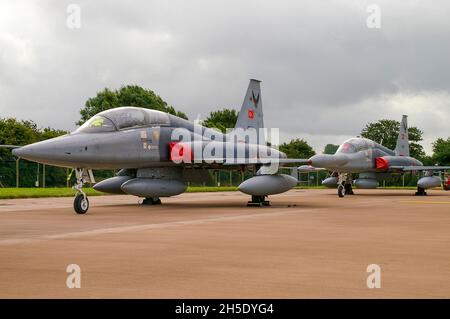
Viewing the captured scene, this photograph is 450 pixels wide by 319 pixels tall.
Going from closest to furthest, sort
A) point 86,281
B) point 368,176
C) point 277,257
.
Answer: point 86,281
point 277,257
point 368,176

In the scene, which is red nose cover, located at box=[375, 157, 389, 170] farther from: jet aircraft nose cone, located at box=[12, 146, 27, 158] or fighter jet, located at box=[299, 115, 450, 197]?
jet aircraft nose cone, located at box=[12, 146, 27, 158]

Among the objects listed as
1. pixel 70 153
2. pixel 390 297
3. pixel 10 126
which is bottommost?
pixel 390 297

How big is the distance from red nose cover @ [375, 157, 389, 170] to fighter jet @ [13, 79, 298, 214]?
12.9 meters

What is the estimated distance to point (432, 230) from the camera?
1051 centimetres

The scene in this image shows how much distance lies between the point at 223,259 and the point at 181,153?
11.7 m

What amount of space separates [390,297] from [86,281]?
8.90 feet

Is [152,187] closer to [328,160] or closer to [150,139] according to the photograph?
[150,139]

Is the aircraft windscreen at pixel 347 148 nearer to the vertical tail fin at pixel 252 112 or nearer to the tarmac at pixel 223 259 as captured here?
the vertical tail fin at pixel 252 112

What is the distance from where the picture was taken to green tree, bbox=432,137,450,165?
269 feet

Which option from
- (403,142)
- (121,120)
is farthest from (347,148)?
(121,120)

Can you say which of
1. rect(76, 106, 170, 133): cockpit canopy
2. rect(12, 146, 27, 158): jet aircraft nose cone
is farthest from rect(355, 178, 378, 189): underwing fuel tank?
rect(12, 146, 27, 158): jet aircraft nose cone

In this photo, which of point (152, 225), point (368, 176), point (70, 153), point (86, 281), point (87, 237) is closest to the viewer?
point (86, 281)
